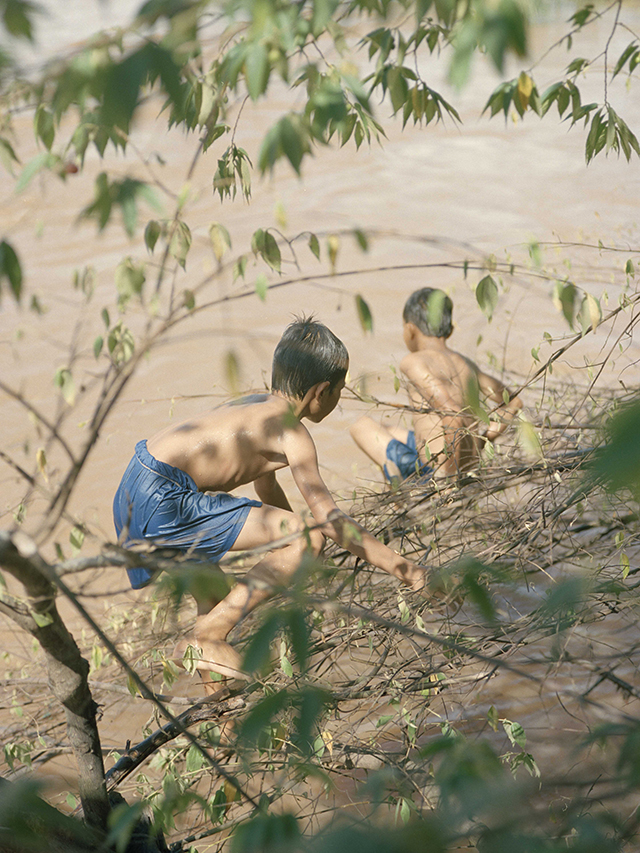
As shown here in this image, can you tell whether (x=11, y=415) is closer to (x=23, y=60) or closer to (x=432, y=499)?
→ (x=432, y=499)

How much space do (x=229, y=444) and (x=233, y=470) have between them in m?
0.12

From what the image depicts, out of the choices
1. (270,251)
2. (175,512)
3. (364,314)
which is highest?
(270,251)

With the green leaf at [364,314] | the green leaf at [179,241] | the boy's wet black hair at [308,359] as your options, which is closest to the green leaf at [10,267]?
the green leaf at [179,241]

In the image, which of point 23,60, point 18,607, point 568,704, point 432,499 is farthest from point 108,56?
point 568,704

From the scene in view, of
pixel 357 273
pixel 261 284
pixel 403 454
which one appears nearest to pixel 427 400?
pixel 403 454

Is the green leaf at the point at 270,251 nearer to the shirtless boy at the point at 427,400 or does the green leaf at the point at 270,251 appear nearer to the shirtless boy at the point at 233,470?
the shirtless boy at the point at 233,470

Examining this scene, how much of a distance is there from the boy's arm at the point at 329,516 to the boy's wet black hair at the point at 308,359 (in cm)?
21

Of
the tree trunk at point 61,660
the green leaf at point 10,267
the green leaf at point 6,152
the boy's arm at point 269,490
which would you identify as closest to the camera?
the green leaf at point 10,267

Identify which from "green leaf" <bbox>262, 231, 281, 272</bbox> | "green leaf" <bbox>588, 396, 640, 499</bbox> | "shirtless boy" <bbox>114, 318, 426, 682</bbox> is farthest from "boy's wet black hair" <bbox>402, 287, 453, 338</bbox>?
"green leaf" <bbox>588, 396, 640, 499</bbox>

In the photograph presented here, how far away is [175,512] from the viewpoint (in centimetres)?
276

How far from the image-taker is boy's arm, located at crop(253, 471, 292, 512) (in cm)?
320

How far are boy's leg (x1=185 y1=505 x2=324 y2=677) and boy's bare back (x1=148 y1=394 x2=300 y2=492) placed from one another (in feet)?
0.64

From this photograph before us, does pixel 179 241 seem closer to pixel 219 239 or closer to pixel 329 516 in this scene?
pixel 219 239

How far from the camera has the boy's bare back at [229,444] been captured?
2719 millimetres
